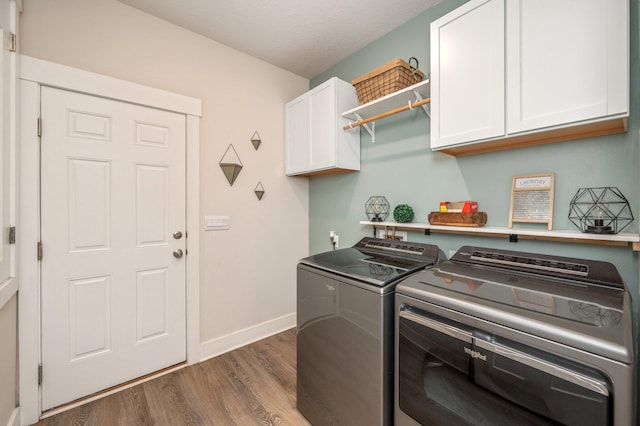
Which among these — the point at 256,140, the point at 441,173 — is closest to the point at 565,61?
the point at 441,173

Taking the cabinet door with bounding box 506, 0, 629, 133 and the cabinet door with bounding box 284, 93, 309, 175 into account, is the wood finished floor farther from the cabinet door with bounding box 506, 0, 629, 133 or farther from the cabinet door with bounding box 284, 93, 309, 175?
the cabinet door with bounding box 506, 0, 629, 133

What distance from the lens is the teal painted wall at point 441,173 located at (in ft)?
4.15

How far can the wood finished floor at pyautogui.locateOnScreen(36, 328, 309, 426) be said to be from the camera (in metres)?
1.67

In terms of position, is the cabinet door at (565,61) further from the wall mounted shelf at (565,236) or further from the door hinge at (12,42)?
the door hinge at (12,42)

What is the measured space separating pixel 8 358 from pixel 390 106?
2804mm

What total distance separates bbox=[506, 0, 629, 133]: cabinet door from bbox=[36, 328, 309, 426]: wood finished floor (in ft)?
6.89

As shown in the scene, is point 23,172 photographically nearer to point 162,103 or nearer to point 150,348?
point 162,103

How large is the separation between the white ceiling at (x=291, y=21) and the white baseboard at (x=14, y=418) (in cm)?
265

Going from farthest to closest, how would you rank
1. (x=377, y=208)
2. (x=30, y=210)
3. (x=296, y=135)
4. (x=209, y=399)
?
1. (x=296, y=135)
2. (x=377, y=208)
3. (x=209, y=399)
4. (x=30, y=210)

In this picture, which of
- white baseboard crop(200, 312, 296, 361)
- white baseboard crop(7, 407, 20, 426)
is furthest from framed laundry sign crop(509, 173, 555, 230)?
white baseboard crop(7, 407, 20, 426)

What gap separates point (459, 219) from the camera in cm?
163

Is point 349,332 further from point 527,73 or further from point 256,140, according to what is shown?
point 256,140

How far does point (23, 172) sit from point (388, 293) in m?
2.16

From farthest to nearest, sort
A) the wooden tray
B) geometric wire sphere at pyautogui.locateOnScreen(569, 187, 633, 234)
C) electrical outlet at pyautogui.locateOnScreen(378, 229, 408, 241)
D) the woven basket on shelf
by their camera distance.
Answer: electrical outlet at pyautogui.locateOnScreen(378, 229, 408, 241) → the woven basket on shelf → the wooden tray → geometric wire sphere at pyautogui.locateOnScreen(569, 187, 633, 234)
